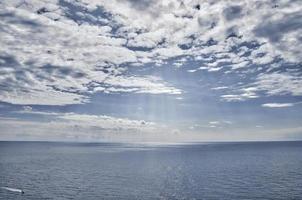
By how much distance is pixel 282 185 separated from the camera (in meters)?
95.5

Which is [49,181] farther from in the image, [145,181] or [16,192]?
[145,181]

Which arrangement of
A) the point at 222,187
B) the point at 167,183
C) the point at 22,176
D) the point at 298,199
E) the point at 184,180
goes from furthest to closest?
the point at 22,176 < the point at 184,180 < the point at 167,183 < the point at 222,187 < the point at 298,199

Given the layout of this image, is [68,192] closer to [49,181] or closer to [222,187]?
[49,181]

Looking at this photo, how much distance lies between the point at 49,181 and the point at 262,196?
250ft

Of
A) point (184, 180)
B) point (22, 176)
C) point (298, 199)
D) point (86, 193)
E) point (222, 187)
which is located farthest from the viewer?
point (22, 176)

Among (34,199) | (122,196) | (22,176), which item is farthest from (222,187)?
(22,176)

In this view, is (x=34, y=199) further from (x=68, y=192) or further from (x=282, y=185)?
(x=282, y=185)

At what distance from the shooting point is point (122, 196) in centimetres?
8062

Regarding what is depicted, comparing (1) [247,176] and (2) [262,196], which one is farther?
(1) [247,176]

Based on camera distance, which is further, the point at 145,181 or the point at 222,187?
the point at 145,181

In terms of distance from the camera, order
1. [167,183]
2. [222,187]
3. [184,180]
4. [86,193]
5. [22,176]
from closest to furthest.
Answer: [86,193], [222,187], [167,183], [184,180], [22,176]

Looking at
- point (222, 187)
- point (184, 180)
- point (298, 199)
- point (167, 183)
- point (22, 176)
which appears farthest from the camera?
point (22, 176)

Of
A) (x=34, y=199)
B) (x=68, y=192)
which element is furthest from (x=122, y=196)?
(x=34, y=199)

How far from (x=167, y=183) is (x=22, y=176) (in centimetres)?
6412
